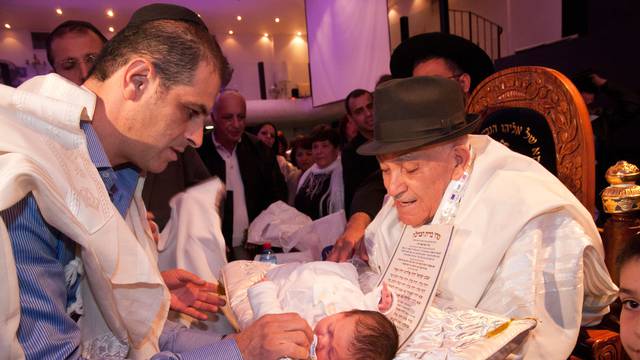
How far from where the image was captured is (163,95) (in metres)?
1.61

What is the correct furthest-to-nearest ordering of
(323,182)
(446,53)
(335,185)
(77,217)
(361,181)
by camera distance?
(323,182) → (335,185) → (361,181) → (446,53) → (77,217)

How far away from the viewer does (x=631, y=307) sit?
1.46 metres

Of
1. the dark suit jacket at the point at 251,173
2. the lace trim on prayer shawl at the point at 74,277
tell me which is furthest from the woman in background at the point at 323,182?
the lace trim on prayer shawl at the point at 74,277

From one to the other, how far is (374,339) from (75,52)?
8.64 ft

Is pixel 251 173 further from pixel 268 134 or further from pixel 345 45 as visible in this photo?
pixel 345 45

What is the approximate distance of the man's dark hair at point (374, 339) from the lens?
155cm

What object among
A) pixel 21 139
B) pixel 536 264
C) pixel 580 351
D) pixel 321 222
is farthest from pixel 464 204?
pixel 321 222

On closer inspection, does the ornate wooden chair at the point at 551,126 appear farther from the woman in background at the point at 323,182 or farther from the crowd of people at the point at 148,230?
the woman in background at the point at 323,182

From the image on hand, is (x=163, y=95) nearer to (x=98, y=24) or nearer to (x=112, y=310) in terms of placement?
(x=112, y=310)

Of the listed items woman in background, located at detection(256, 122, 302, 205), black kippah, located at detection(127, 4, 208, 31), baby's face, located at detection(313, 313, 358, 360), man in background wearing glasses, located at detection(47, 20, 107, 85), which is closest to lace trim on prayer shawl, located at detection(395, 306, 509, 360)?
baby's face, located at detection(313, 313, 358, 360)

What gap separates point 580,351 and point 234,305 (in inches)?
58.4

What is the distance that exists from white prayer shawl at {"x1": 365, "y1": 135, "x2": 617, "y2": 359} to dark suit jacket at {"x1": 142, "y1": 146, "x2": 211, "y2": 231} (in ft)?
6.60

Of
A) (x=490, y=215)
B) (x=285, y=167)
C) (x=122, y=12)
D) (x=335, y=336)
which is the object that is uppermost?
(x=122, y=12)

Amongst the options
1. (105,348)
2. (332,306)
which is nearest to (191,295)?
(105,348)
